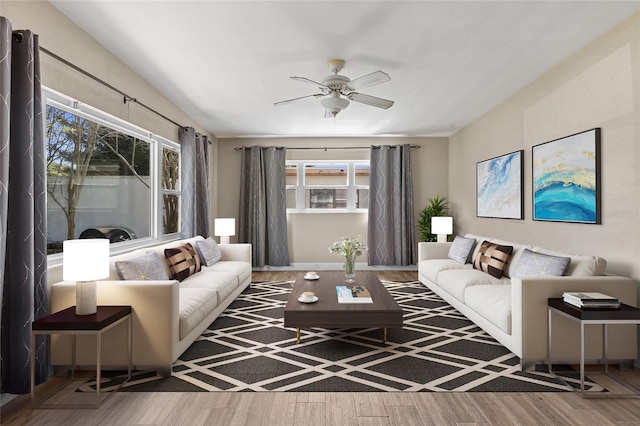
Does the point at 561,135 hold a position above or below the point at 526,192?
above

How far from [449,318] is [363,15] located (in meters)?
3.07

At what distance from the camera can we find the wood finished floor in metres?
2.01

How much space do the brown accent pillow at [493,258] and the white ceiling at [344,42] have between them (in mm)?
1880

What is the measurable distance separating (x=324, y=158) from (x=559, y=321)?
5065mm

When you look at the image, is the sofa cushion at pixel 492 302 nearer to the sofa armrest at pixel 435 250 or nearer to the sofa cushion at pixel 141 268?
the sofa armrest at pixel 435 250

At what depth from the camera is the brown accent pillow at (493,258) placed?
152 inches

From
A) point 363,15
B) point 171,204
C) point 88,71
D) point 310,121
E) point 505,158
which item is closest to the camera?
point 363,15

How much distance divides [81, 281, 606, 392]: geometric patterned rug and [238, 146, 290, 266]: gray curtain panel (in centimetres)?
287

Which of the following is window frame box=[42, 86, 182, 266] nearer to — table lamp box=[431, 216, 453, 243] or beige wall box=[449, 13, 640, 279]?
table lamp box=[431, 216, 453, 243]

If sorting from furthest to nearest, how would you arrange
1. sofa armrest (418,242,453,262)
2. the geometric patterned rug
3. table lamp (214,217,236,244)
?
table lamp (214,217,236,244)
sofa armrest (418,242,453,262)
the geometric patterned rug

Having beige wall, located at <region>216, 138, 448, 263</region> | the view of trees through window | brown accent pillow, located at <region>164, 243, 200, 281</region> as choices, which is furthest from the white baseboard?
brown accent pillow, located at <region>164, 243, 200, 281</region>

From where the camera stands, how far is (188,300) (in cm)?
306

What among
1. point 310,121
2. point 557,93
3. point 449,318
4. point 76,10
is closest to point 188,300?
point 76,10

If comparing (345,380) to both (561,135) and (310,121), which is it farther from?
(310,121)
